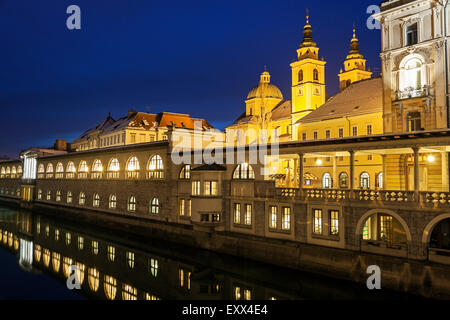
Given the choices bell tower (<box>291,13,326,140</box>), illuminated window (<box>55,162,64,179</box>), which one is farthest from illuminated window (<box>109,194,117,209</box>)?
bell tower (<box>291,13,326,140</box>)

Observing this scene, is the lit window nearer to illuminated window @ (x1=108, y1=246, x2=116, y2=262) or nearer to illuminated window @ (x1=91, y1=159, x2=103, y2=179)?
illuminated window @ (x1=108, y1=246, x2=116, y2=262)

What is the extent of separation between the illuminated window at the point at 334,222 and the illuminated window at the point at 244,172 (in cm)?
744

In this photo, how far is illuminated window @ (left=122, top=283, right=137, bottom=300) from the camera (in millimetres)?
22344

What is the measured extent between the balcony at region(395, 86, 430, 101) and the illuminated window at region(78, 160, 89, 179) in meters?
40.0

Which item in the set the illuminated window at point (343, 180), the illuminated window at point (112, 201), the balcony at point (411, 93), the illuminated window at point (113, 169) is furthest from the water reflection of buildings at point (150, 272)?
the illuminated window at point (343, 180)

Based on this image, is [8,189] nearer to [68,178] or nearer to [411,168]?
[68,178]

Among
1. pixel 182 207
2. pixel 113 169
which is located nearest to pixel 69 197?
pixel 113 169

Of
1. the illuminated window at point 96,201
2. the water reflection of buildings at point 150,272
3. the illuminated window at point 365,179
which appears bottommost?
the water reflection of buildings at point 150,272

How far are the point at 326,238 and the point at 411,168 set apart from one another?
36.0 ft

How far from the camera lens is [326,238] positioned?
77.9 ft

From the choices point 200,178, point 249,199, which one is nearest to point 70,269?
point 200,178

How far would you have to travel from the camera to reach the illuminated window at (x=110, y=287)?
22841 mm

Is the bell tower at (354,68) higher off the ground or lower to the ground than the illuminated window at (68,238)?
higher

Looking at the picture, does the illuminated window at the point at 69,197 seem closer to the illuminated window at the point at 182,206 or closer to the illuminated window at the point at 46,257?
the illuminated window at the point at 46,257
